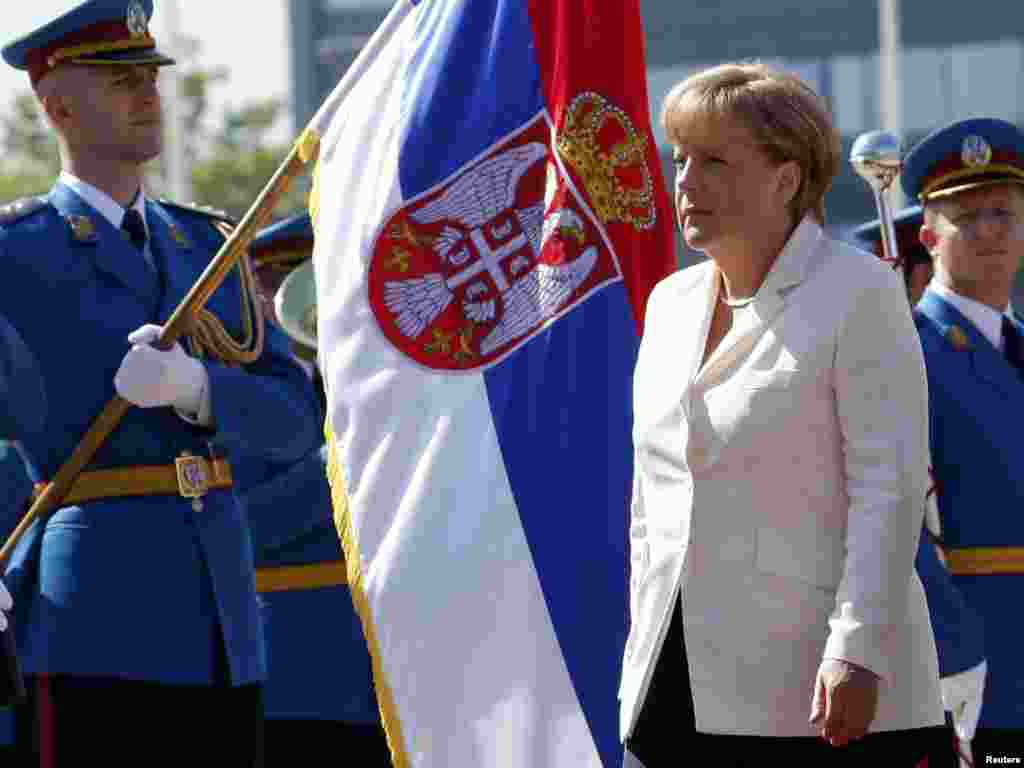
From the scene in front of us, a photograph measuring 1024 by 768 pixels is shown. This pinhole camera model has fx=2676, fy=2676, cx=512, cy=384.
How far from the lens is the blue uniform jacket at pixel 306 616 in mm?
7547

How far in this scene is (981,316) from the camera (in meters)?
6.39

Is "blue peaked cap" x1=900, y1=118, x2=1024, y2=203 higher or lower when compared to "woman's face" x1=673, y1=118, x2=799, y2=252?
lower

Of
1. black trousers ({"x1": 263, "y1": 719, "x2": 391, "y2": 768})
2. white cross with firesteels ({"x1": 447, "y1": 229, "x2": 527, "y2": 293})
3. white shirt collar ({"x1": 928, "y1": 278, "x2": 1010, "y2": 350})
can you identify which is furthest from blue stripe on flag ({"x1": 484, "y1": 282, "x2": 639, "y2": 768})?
black trousers ({"x1": 263, "y1": 719, "x2": 391, "y2": 768})

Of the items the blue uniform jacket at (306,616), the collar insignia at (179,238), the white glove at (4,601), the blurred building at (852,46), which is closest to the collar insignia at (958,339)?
the collar insignia at (179,238)

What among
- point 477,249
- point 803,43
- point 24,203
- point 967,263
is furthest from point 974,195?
point 803,43

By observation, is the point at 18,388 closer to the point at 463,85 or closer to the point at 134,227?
the point at 134,227

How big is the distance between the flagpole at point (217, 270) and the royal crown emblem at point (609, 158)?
1.61 ft

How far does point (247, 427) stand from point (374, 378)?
40 cm

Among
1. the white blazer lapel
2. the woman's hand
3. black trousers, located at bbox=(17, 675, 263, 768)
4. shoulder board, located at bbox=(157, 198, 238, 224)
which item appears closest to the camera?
the woman's hand

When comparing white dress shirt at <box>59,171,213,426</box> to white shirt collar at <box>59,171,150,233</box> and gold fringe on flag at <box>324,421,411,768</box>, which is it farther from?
gold fringe on flag at <box>324,421,411,768</box>

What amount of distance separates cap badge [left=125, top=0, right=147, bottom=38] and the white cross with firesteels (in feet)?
3.14

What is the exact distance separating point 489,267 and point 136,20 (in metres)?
1.06

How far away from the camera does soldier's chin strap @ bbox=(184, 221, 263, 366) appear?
5699 mm

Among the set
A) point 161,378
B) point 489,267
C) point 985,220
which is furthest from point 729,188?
point 985,220
